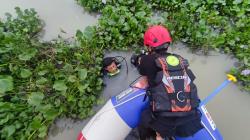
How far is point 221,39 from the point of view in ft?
8.48

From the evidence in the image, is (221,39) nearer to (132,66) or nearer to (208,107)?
(208,107)

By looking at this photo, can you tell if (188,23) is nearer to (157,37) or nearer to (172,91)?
(157,37)

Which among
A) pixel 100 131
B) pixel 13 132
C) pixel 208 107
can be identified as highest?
pixel 13 132

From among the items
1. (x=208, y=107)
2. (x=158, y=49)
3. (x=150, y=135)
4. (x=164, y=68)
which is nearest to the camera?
(x=164, y=68)

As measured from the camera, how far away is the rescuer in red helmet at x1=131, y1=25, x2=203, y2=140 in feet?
5.78

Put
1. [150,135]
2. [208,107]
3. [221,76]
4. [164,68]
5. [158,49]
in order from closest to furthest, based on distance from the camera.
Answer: [164,68]
[158,49]
[150,135]
[208,107]
[221,76]

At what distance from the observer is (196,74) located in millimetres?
2523

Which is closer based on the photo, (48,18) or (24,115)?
(24,115)

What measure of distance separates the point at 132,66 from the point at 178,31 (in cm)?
50

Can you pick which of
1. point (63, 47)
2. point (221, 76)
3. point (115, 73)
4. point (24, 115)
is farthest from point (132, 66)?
point (24, 115)

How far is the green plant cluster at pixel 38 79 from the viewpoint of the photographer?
208 centimetres

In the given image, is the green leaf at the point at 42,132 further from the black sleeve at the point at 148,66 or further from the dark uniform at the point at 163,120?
the black sleeve at the point at 148,66

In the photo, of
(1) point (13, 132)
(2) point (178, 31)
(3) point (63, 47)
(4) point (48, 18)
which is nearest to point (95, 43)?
(3) point (63, 47)

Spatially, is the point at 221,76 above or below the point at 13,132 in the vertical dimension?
below
